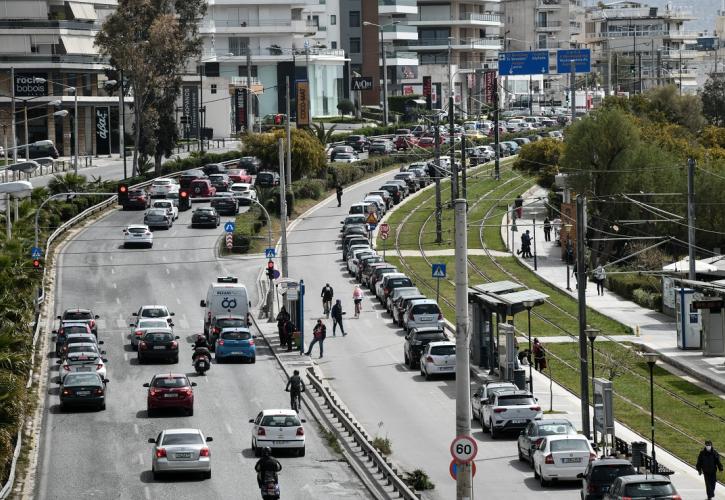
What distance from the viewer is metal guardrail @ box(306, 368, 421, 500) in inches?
1298

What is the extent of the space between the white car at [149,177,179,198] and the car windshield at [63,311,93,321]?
3731 cm

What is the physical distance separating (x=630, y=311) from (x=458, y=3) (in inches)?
5230

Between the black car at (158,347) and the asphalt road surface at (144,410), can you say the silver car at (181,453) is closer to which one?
the asphalt road surface at (144,410)

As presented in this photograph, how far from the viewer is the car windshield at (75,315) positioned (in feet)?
196

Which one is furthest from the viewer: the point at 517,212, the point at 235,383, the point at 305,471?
the point at 517,212

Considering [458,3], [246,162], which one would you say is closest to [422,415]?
[246,162]

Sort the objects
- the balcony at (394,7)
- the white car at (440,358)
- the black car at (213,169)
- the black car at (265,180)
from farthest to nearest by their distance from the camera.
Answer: the balcony at (394,7) → the black car at (213,169) → the black car at (265,180) → the white car at (440,358)

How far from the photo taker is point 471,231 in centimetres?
9075

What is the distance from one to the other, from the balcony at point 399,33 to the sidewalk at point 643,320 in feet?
316

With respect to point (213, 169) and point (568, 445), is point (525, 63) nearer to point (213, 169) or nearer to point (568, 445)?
point (213, 169)

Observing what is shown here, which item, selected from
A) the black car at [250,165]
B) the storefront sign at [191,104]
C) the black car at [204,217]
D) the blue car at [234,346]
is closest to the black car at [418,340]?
the blue car at [234,346]

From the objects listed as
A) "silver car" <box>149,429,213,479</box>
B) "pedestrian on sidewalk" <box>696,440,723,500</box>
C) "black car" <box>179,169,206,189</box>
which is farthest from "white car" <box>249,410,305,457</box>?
"black car" <box>179,169,206,189</box>

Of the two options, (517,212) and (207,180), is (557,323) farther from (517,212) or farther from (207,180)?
(207,180)

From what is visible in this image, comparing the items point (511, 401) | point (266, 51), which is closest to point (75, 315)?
point (511, 401)
